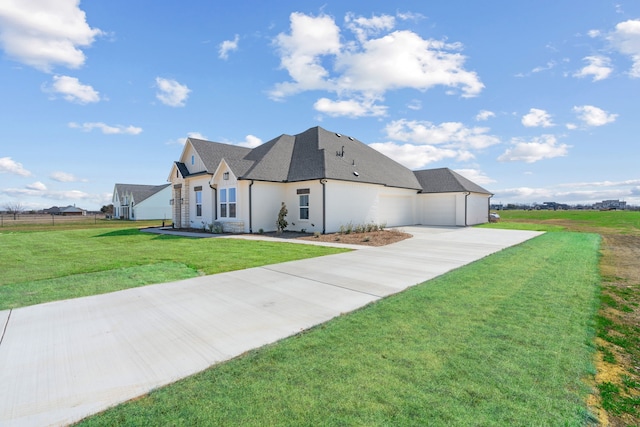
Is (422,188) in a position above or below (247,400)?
above

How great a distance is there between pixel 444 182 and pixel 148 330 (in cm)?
2628

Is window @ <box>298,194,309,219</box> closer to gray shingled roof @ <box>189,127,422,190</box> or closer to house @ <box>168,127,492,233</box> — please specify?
house @ <box>168,127,492,233</box>

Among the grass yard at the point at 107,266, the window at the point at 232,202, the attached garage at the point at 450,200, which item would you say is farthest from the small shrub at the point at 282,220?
the attached garage at the point at 450,200

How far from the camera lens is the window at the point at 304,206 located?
61.2ft

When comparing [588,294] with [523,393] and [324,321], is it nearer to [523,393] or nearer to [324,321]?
[523,393]

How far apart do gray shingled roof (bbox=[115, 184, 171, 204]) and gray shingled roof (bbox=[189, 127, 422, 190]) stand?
32938 millimetres

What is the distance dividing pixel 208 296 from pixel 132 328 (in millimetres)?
1567

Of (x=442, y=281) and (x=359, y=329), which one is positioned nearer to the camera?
(x=359, y=329)

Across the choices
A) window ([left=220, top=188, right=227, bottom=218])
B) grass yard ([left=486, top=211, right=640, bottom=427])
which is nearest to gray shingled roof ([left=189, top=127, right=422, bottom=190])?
window ([left=220, top=188, right=227, bottom=218])

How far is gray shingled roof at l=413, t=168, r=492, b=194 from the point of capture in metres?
25.4

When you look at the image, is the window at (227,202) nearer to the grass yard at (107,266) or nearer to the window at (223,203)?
the window at (223,203)

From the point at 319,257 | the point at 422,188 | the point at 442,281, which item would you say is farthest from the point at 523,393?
the point at 422,188

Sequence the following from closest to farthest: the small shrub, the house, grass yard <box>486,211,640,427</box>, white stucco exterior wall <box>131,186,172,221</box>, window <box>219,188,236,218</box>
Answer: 1. grass yard <box>486,211,640,427</box>
2. the small shrub
3. the house
4. window <box>219,188,236,218</box>
5. white stucco exterior wall <box>131,186,172,221</box>

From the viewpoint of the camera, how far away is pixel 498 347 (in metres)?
3.63
